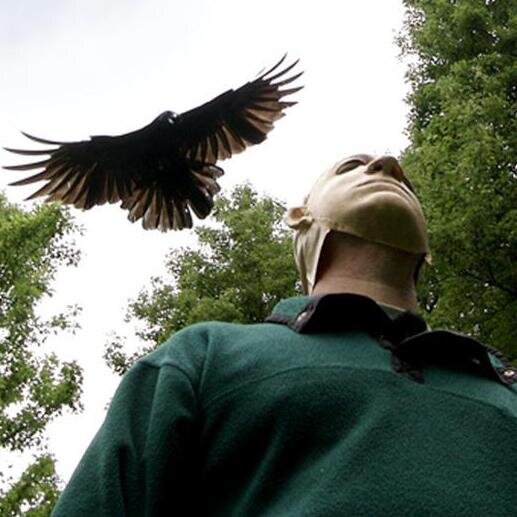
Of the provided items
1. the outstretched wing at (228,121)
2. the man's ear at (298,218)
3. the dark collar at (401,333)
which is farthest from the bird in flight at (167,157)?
the dark collar at (401,333)

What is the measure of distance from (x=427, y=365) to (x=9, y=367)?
28.1ft

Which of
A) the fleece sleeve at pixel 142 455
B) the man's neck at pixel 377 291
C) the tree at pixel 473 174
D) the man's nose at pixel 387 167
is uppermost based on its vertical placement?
the tree at pixel 473 174

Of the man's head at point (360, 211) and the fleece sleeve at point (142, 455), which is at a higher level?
the man's head at point (360, 211)

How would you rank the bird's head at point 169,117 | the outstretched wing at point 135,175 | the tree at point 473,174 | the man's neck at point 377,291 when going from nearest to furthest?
1. the man's neck at point 377,291
2. the outstretched wing at point 135,175
3. the bird's head at point 169,117
4. the tree at point 473,174

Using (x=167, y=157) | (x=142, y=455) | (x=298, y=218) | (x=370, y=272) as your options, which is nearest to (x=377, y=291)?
(x=370, y=272)

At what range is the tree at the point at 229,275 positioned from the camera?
41.6 ft

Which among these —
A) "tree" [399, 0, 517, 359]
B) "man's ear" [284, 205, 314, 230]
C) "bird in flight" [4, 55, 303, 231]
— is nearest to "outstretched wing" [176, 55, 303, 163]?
"bird in flight" [4, 55, 303, 231]

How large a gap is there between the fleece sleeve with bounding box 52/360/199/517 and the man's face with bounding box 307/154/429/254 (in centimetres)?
57

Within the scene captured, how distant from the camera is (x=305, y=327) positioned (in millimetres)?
2088

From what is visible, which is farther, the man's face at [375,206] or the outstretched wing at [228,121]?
the outstretched wing at [228,121]

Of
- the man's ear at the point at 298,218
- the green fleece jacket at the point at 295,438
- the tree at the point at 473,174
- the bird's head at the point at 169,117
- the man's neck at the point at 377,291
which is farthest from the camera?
the tree at the point at 473,174

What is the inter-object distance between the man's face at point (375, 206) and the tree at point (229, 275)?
381 inches

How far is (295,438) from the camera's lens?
188 cm

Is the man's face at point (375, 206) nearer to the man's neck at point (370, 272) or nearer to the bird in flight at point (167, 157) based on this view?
the man's neck at point (370, 272)
